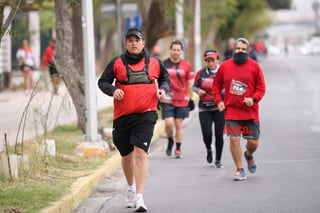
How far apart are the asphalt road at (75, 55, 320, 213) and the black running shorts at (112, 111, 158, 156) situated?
0.74 m

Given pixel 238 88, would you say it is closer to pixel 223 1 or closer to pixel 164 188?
pixel 164 188

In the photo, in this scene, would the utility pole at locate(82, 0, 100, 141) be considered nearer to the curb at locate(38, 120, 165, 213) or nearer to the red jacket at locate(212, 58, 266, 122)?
the curb at locate(38, 120, 165, 213)

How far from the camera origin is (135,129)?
25.9 ft

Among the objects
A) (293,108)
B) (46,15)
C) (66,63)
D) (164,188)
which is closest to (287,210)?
(164,188)

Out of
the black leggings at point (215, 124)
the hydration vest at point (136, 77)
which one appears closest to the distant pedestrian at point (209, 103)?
the black leggings at point (215, 124)

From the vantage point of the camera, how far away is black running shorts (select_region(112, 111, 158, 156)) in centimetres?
783

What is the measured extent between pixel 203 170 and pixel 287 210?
3283 mm

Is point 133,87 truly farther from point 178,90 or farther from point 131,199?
point 178,90

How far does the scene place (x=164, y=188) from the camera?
9398 millimetres

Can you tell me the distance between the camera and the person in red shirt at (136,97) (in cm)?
776

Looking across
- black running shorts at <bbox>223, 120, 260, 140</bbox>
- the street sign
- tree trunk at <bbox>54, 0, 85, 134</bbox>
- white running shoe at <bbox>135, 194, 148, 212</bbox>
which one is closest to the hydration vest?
white running shoe at <bbox>135, 194, 148, 212</bbox>

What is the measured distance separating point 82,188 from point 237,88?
2.32 m

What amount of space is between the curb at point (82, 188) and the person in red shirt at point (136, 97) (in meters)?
0.72

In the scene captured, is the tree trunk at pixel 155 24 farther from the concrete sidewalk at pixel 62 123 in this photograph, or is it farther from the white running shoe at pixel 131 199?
the white running shoe at pixel 131 199
